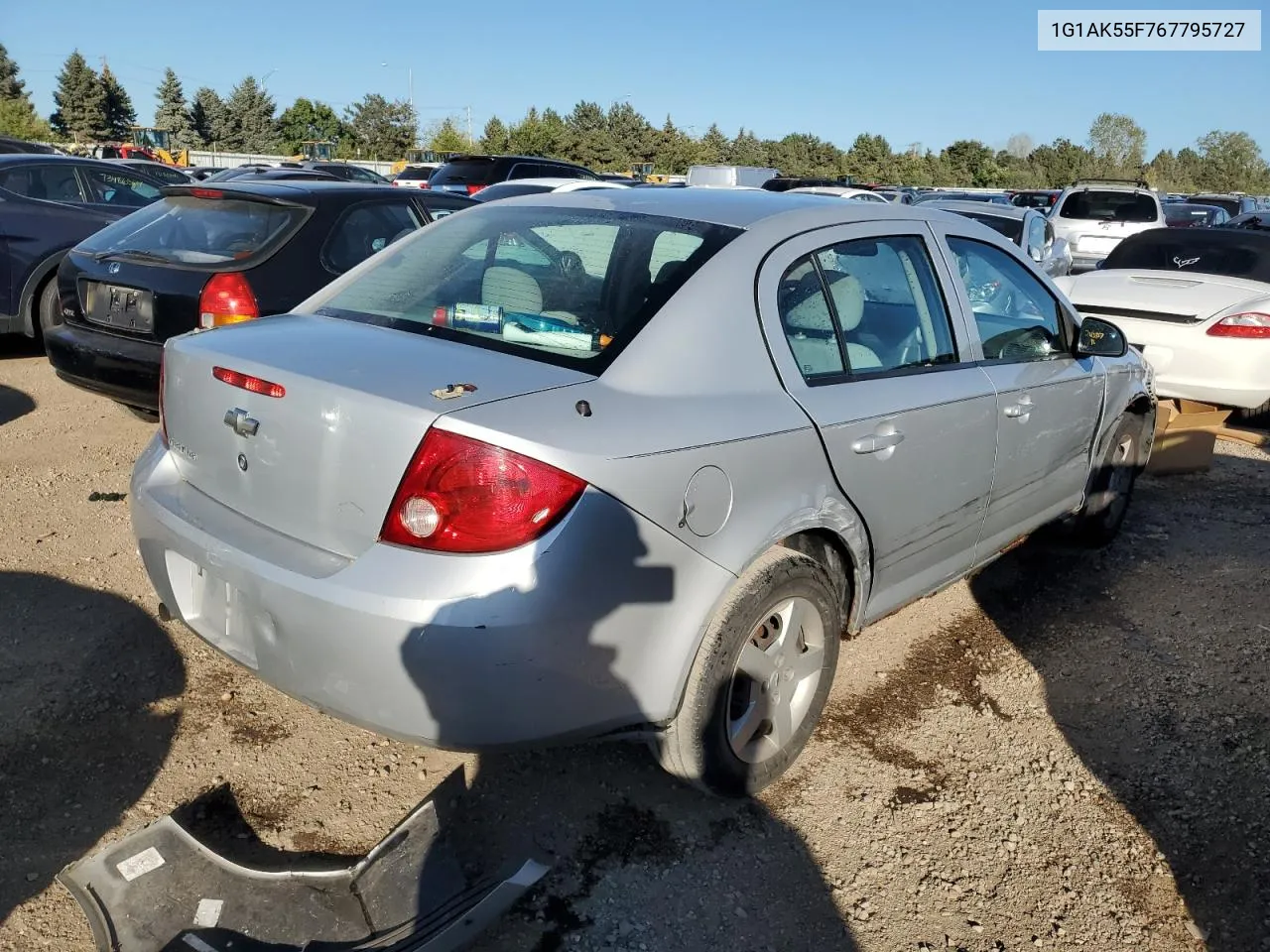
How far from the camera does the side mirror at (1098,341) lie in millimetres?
4117

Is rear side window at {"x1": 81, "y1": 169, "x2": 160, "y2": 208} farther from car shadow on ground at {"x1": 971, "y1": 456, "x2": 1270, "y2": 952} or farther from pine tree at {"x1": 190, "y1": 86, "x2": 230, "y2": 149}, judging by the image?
pine tree at {"x1": 190, "y1": 86, "x2": 230, "y2": 149}

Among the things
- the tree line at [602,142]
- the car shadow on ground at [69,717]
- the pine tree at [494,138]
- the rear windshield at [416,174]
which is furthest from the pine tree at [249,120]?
the car shadow on ground at [69,717]

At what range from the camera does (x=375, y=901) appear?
239 cm

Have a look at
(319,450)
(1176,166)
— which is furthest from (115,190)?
(1176,166)

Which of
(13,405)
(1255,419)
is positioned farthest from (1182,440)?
(13,405)

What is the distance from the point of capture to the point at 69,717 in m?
3.10

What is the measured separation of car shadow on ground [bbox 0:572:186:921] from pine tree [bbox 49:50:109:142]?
83.7 m

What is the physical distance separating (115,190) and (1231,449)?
8978 mm

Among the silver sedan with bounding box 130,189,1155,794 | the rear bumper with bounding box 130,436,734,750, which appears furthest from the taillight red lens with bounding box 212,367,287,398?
the rear bumper with bounding box 130,436,734,750

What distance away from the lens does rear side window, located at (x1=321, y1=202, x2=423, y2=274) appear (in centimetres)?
541

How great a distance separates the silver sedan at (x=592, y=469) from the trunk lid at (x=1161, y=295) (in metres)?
4.07

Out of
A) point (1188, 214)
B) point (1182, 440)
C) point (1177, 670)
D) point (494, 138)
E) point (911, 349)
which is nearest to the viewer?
point (911, 349)

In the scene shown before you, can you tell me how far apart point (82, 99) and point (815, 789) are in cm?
8915

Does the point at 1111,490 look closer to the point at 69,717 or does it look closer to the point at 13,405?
the point at 69,717
